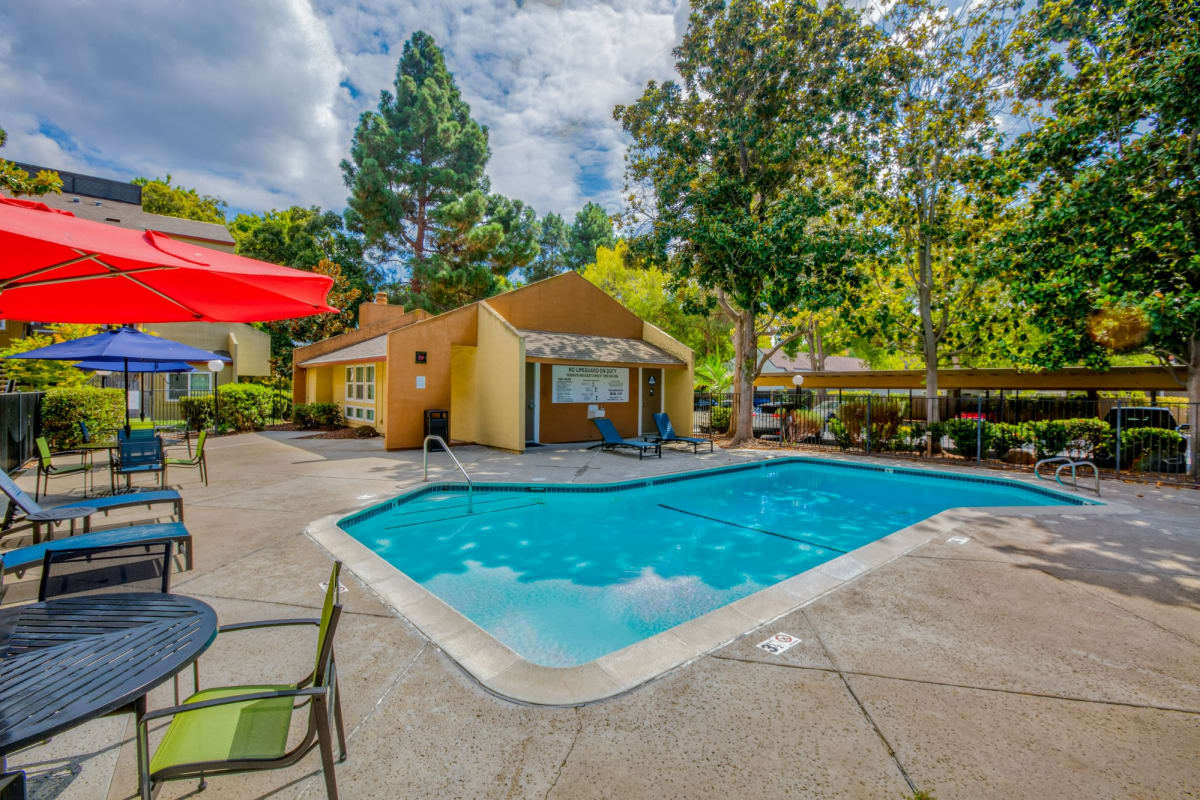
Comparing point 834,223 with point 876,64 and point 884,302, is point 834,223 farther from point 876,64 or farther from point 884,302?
point 876,64

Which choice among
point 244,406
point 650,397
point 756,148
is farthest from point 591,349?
point 244,406

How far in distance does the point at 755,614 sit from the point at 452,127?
3019cm

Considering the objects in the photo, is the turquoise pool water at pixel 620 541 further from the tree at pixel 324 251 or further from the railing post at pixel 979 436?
the tree at pixel 324 251

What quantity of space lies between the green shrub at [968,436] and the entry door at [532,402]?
458 inches

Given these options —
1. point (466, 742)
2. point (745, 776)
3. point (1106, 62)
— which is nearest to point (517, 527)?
point (466, 742)

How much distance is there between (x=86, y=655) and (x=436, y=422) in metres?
11.6

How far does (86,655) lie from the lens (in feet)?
6.15

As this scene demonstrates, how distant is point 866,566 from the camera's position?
4.99 m

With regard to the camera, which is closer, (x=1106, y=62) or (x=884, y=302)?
(x=1106, y=62)

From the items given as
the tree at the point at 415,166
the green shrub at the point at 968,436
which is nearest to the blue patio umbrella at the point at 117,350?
the green shrub at the point at 968,436

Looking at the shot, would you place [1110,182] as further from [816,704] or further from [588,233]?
[588,233]

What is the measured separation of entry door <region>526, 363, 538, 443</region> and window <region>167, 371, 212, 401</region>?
617 inches

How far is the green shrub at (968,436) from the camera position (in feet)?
42.2

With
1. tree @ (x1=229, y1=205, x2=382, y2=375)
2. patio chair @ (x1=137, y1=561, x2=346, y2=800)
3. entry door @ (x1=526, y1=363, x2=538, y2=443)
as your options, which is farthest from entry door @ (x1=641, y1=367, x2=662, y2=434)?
tree @ (x1=229, y1=205, x2=382, y2=375)
